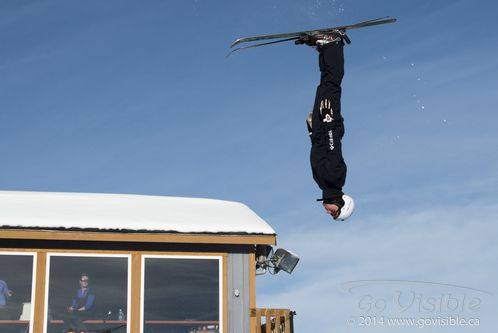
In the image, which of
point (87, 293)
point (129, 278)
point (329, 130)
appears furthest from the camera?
point (129, 278)

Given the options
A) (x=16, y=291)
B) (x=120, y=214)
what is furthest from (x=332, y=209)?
(x=16, y=291)

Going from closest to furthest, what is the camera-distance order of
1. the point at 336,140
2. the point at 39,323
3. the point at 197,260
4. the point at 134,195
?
the point at 336,140, the point at 39,323, the point at 197,260, the point at 134,195

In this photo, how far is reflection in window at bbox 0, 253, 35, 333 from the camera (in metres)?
10.5

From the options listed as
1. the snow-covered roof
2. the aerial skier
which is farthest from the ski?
the snow-covered roof

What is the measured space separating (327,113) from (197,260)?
16.8 feet

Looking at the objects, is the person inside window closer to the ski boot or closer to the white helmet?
→ the white helmet

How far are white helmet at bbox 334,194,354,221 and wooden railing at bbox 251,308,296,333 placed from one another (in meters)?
4.56

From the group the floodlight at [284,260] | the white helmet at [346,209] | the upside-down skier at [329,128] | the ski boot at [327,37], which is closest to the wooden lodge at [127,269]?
the floodlight at [284,260]

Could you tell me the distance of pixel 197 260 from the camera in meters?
11.3

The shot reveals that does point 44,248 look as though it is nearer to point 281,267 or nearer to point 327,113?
point 281,267

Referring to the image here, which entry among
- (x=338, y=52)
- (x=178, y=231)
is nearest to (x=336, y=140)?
(x=338, y=52)

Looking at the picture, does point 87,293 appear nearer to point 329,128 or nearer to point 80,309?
point 80,309

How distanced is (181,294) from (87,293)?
1.41m

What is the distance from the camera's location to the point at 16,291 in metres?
10.6
